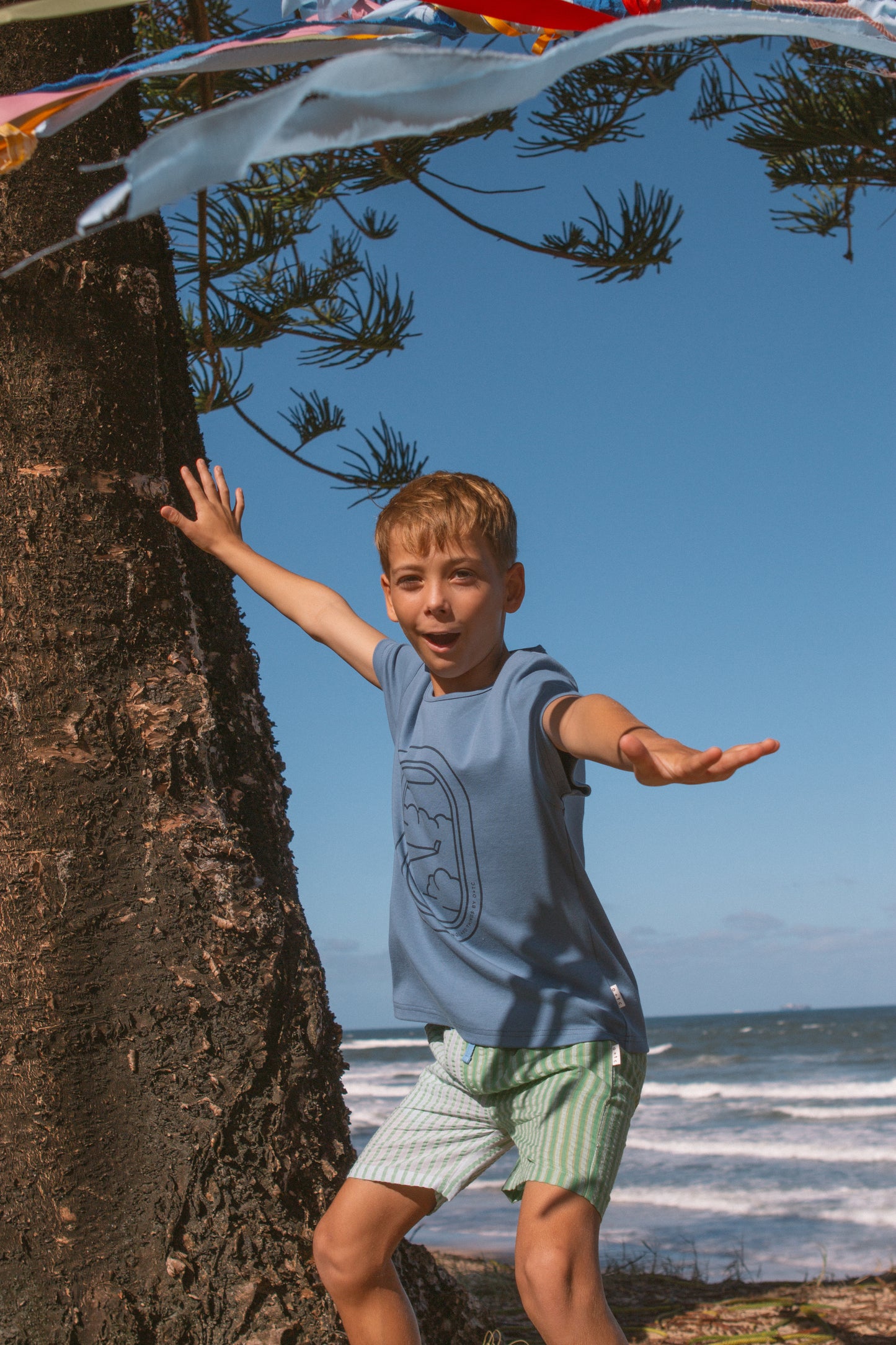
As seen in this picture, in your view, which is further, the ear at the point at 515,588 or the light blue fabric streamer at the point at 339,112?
the ear at the point at 515,588

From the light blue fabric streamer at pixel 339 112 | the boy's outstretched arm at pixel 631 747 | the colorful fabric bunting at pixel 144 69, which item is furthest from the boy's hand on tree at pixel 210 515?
the light blue fabric streamer at pixel 339 112

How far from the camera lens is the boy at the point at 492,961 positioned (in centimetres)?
143

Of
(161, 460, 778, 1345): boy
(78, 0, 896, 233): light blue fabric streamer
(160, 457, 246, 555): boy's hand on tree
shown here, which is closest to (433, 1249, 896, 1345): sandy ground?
(161, 460, 778, 1345): boy

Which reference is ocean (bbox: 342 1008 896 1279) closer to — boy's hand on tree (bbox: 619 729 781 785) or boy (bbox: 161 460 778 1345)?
boy (bbox: 161 460 778 1345)

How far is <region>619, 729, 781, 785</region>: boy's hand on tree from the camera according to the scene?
1109 millimetres

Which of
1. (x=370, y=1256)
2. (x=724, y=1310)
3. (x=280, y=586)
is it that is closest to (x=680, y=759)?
(x=370, y=1256)

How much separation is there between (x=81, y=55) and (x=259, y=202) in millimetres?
1359

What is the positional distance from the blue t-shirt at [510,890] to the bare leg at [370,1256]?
0.26m

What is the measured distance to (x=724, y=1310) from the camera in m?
2.79

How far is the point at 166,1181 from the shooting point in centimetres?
179

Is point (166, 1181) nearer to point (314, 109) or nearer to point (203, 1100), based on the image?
point (203, 1100)

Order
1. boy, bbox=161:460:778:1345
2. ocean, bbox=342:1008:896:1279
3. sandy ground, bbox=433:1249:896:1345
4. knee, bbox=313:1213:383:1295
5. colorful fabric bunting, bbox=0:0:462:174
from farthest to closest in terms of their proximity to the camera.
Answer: ocean, bbox=342:1008:896:1279
sandy ground, bbox=433:1249:896:1345
knee, bbox=313:1213:383:1295
boy, bbox=161:460:778:1345
colorful fabric bunting, bbox=0:0:462:174

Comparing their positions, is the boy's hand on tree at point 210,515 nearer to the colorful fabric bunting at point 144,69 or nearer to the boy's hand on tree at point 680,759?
the colorful fabric bunting at point 144,69

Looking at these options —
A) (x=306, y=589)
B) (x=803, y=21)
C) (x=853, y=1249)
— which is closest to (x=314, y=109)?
(x=803, y=21)
